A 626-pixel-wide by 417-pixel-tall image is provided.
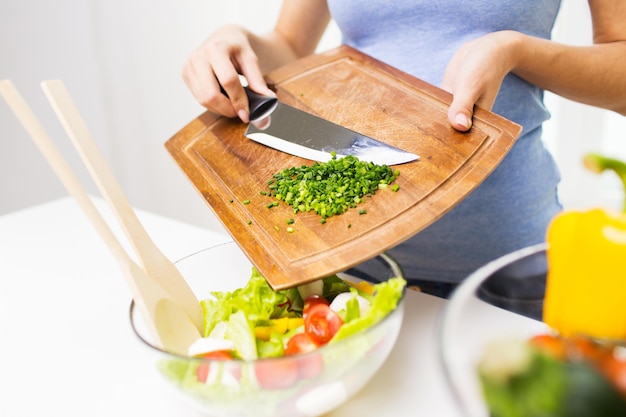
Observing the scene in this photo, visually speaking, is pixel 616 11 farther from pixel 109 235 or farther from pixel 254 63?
pixel 109 235

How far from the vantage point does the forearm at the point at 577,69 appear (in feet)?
3.28

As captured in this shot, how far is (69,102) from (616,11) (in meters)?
0.97

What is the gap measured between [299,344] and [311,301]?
11 cm

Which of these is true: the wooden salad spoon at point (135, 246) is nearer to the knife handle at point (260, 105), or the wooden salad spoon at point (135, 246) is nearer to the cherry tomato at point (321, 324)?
the cherry tomato at point (321, 324)

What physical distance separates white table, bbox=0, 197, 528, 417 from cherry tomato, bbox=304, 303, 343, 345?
91 millimetres

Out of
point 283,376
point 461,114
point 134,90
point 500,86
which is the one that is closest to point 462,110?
point 461,114

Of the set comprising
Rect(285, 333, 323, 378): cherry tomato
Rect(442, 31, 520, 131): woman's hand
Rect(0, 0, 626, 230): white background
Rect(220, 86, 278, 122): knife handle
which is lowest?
Rect(0, 0, 626, 230): white background

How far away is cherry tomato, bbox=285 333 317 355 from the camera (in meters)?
0.62

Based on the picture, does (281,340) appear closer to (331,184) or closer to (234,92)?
(331,184)

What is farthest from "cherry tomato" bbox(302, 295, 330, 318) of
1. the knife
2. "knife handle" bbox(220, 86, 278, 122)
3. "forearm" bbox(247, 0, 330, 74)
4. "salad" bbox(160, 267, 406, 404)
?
"forearm" bbox(247, 0, 330, 74)

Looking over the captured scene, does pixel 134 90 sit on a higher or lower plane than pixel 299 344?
lower

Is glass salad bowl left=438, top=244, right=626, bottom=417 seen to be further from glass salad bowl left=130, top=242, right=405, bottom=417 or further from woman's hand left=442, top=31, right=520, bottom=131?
woman's hand left=442, top=31, right=520, bottom=131

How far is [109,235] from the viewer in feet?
2.09

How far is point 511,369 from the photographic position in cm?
33
